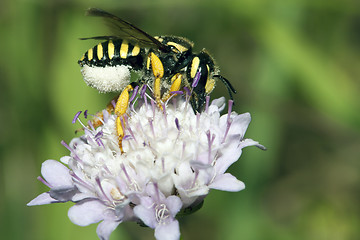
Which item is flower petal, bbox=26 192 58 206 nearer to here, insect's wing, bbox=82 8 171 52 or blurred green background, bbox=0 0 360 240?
insect's wing, bbox=82 8 171 52

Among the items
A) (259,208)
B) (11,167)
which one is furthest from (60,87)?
(259,208)

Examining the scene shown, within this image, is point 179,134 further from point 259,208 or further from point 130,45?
point 259,208

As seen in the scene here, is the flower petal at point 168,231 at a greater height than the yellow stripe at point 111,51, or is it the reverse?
the yellow stripe at point 111,51

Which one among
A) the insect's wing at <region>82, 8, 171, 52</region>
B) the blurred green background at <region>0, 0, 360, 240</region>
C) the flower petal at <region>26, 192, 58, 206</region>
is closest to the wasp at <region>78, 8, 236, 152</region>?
the insect's wing at <region>82, 8, 171, 52</region>

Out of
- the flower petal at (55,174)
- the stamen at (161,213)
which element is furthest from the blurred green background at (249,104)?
the stamen at (161,213)

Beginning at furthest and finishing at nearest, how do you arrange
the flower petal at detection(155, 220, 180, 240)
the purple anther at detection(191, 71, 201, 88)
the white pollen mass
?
the white pollen mass < the purple anther at detection(191, 71, 201, 88) < the flower petal at detection(155, 220, 180, 240)

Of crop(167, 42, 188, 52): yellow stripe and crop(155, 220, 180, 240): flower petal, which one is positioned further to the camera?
crop(167, 42, 188, 52): yellow stripe

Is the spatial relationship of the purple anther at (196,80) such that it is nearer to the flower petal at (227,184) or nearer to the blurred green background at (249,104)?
the flower petal at (227,184)
